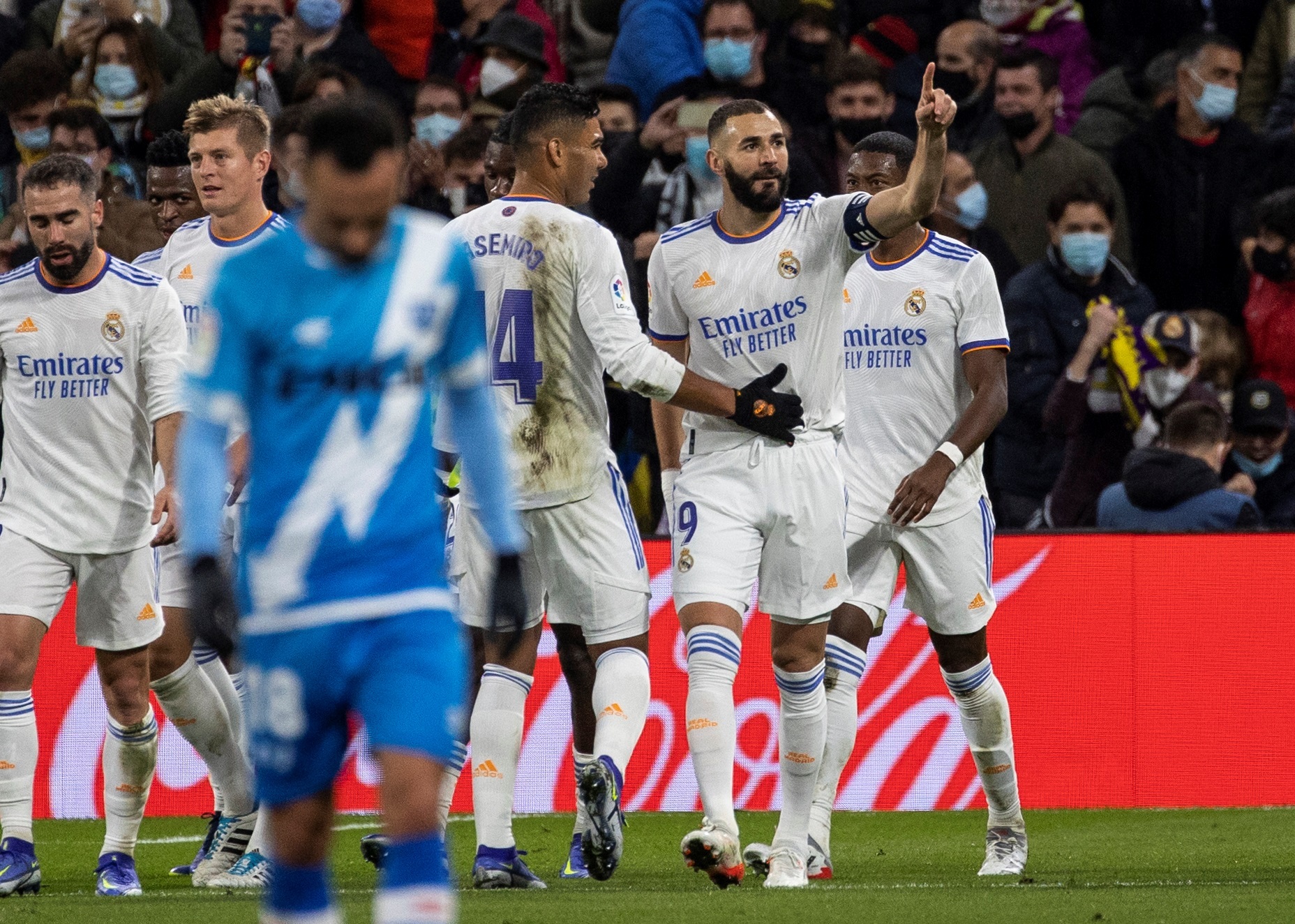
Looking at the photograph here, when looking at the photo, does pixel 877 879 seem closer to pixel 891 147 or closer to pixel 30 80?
pixel 891 147

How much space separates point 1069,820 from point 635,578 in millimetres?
3758

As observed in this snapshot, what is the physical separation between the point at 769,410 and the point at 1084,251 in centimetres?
485

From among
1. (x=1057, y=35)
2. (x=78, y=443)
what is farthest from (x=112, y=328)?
(x=1057, y=35)

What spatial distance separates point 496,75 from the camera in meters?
12.5

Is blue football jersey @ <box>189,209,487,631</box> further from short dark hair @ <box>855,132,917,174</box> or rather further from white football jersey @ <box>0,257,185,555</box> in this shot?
short dark hair @ <box>855,132,917,174</box>

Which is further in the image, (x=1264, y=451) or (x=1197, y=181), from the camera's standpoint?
(x=1197, y=181)

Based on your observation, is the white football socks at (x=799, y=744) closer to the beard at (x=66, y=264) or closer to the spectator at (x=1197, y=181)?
the beard at (x=66, y=264)

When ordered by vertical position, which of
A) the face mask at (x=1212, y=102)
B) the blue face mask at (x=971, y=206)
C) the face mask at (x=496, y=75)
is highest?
the face mask at (x=496, y=75)

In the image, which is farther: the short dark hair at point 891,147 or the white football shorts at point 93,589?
the short dark hair at point 891,147

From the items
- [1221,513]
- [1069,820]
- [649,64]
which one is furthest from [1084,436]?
[649,64]

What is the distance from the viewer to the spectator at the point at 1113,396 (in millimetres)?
10711

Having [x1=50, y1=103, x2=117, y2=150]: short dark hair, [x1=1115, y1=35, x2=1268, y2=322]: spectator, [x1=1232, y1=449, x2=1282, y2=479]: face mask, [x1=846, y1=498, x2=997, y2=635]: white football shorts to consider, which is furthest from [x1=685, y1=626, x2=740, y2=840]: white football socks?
[x1=50, y1=103, x2=117, y2=150]: short dark hair

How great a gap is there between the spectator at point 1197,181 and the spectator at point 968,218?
1119mm

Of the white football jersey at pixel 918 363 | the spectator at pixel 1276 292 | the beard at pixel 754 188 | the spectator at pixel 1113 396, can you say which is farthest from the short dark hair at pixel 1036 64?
the beard at pixel 754 188
